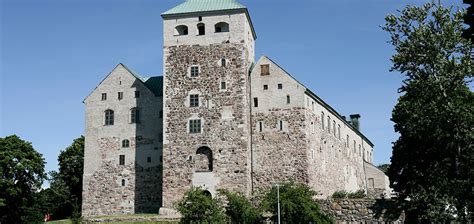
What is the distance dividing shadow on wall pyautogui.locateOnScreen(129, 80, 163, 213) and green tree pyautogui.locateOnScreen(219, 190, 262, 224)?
34.5 feet

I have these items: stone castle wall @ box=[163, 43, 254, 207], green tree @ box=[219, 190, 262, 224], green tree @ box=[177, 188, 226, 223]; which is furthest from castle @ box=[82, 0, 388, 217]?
green tree @ box=[177, 188, 226, 223]

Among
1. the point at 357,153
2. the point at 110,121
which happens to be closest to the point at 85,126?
the point at 110,121

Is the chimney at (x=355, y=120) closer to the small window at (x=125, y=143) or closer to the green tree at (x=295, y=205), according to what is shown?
the small window at (x=125, y=143)

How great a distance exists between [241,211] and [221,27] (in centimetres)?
1779

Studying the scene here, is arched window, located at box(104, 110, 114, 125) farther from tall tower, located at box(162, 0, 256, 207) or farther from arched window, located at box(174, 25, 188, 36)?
arched window, located at box(174, 25, 188, 36)

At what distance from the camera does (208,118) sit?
53969mm

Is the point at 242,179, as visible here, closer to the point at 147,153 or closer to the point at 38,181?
the point at 147,153

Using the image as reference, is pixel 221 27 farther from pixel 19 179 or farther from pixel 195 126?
pixel 19 179

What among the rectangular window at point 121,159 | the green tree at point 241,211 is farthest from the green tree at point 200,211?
the rectangular window at point 121,159

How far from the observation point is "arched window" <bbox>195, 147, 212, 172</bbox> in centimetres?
5350

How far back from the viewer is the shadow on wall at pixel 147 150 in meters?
56.3

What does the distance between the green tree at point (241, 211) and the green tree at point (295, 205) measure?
90 centimetres

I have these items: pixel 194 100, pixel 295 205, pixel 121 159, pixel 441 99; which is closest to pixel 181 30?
pixel 194 100

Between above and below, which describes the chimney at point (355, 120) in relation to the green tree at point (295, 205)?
above
